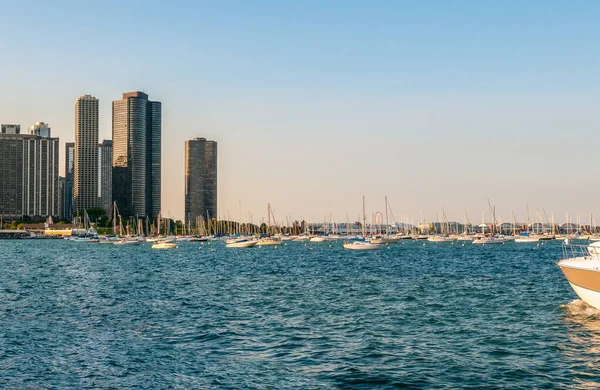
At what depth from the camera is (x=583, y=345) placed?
30.9 metres

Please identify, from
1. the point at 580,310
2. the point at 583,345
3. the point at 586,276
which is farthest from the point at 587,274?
the point at 583,345

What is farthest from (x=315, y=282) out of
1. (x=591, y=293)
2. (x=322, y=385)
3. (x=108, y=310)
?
(x=322, y=385)

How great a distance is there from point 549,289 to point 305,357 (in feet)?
117

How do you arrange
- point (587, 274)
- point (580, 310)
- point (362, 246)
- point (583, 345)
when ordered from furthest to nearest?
1. point (362, 246)
2. point (580, 310)
3. point (587, 274)
4. point (583, 345)

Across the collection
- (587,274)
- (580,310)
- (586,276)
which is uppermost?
A: (587,274)

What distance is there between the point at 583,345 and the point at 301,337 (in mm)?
13936

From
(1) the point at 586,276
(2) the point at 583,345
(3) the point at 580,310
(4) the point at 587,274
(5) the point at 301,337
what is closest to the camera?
(2) the point at 583,345

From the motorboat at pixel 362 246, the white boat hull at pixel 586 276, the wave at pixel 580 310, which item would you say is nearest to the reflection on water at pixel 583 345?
the wave at pixel 580 310

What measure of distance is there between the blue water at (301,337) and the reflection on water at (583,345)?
0.25 ft

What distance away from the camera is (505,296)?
52.4 metres

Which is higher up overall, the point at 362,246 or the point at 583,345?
the point at 362,246

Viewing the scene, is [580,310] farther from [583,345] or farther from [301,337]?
[301,337]

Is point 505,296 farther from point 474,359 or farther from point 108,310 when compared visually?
point 108,310

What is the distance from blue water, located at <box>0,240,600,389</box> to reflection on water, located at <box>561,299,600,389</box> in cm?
8
